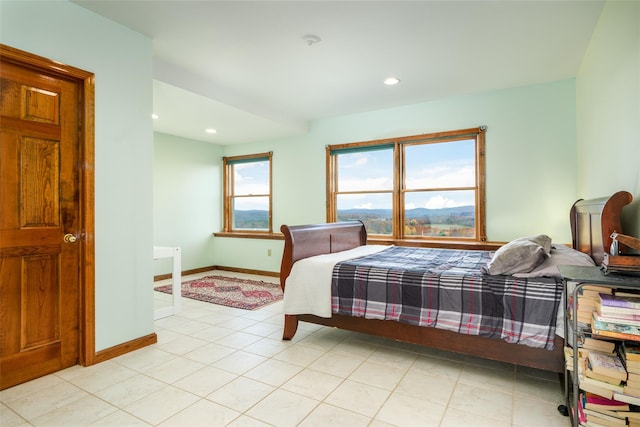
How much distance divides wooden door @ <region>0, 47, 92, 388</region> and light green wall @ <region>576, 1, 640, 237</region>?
3658 millimetres

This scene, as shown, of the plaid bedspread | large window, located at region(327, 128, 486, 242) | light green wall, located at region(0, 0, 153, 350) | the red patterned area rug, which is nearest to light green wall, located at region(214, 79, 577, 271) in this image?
large window, located at region(327, 128, 486, 242)

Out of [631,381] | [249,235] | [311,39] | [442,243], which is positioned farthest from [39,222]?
[442,243]

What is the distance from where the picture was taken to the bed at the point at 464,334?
1944 millimetres

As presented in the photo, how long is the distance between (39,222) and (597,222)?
3.81 metres

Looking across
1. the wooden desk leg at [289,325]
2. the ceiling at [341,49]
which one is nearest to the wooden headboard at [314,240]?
the wooden desk leg at [289,325]

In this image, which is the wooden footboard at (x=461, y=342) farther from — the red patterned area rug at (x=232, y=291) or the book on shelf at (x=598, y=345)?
the red patterned area rug at (x=232, y=291)

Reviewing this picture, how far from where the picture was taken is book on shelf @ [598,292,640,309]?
4.64 feet

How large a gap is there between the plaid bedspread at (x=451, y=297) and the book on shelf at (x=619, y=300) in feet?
1.46

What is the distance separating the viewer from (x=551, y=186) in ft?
12.5

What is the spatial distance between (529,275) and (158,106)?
417 cm

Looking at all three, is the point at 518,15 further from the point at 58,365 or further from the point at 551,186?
the point at 58,365

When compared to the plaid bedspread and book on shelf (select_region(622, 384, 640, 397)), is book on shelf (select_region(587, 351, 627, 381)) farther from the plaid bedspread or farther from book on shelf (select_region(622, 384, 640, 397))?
the plaid bedspread

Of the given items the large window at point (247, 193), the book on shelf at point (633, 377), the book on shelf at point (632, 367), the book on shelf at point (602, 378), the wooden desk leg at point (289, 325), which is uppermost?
the large window at point (247, 193)

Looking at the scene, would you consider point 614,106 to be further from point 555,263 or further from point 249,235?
point 249,235
